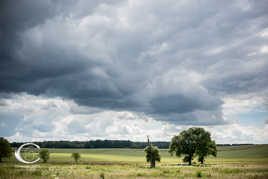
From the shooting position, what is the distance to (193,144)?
231ft

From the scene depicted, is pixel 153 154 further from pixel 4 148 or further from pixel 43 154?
pixel 4 148

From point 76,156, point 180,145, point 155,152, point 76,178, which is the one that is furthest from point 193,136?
point 76,178

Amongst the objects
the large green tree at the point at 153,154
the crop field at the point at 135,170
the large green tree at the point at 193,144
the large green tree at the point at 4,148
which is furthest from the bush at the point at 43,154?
the large green tree at the point at 153,154

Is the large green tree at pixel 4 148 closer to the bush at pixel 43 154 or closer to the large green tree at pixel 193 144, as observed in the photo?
the bush at pixel 43 154

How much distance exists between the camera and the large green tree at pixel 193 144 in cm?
6988

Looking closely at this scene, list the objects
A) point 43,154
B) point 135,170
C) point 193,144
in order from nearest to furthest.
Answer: point 135,170 < point 193,144 < point 43,154

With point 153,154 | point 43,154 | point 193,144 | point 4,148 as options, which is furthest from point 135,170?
point 43,154

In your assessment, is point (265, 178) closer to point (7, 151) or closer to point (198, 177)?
point (198, 177)

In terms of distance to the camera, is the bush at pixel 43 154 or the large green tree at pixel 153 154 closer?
the large green tree at pixel 153 154

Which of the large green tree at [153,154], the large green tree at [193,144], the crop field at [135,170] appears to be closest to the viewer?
the crop field at [135,170]

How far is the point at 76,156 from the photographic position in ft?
308

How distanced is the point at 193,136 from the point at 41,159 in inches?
2318

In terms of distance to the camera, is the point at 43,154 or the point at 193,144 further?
the point at 43,154

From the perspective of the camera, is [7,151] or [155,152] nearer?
[155,152]
